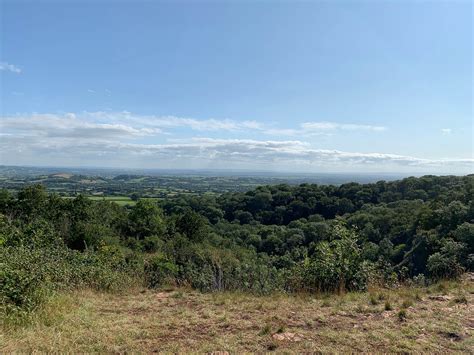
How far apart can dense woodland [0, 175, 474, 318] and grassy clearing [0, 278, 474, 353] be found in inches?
23.6

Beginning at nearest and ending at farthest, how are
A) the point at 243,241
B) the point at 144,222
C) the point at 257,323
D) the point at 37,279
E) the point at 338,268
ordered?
1. the point at 257,323
2. the point at 37,279
3. the point at 338,268
4. the point at 144,222
5. the point at 243,241

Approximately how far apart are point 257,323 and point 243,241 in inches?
1286

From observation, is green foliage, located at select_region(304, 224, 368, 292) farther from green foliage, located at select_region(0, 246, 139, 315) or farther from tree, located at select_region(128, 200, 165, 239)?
tree, located at select_region(128, 200, 165, 239)

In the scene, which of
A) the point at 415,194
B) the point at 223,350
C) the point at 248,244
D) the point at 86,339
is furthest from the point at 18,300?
the point at 415,194

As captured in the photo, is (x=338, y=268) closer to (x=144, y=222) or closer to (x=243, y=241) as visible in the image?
(x=144, y=222)

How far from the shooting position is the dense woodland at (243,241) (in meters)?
5.75

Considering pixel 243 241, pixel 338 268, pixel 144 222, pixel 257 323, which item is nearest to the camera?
pixel 257 323

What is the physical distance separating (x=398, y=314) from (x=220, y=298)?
279 cm

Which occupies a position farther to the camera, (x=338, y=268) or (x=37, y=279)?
(x=338, y=268)

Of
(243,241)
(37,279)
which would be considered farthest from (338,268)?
(243,241)

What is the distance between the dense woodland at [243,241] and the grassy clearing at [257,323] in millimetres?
599

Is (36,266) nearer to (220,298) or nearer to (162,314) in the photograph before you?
(162,314)

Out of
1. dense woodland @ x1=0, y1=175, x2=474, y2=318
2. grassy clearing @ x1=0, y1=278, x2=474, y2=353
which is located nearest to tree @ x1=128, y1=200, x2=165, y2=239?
dense woodland @ x1=0, y1=175, x2=474, y2=318

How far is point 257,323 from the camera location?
408cm
